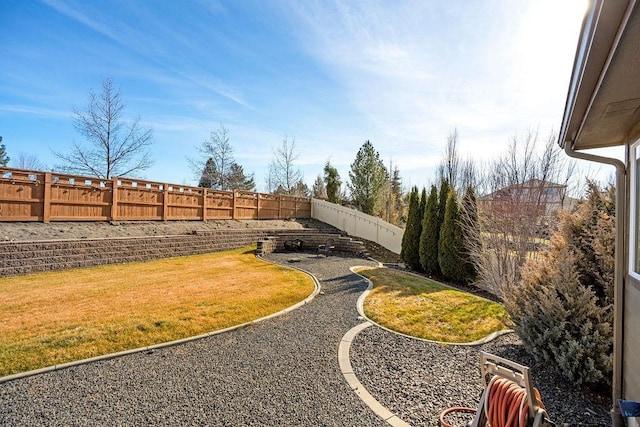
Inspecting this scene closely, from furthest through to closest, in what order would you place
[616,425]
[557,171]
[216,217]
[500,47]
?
[216,217] < [557,171] < [500,47] < [616,425]

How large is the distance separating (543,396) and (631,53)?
10.6 ft

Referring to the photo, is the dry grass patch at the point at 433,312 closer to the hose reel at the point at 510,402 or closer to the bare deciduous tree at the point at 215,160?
the hose reel at the point at 510,402

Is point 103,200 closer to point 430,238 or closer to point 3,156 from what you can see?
point 430,238

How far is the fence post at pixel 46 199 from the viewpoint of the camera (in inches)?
367

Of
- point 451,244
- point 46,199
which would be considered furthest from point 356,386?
point 46,199

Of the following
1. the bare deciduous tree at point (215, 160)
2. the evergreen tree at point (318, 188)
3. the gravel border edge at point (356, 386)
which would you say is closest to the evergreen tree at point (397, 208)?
the evergreen tree at point (318, 188)

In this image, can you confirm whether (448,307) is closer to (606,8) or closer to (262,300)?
(262,300)

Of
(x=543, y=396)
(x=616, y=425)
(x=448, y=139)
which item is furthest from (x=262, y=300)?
(x=448, y=139)

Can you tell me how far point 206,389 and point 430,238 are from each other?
9101 millimetres

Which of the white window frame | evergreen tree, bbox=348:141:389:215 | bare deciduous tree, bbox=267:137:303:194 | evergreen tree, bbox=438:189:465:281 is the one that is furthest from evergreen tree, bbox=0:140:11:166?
the white window frame

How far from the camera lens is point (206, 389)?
302cm

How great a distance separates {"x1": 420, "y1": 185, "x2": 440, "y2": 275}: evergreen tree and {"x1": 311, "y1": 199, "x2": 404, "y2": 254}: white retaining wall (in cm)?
400

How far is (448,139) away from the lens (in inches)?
781

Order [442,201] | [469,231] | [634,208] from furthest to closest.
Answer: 1. [442,201]
2. [469,231]
3. [634,208]
